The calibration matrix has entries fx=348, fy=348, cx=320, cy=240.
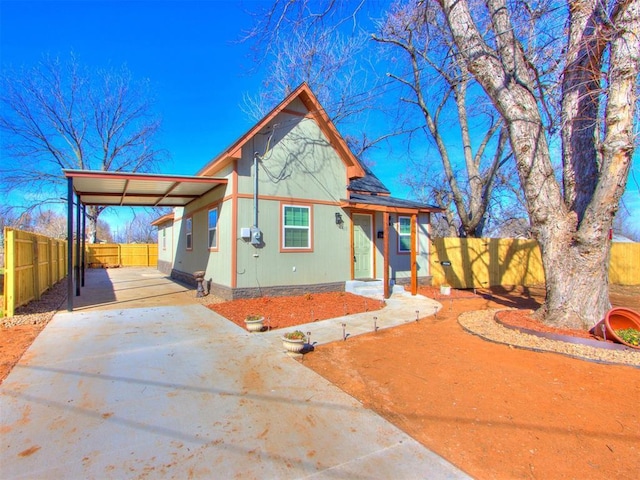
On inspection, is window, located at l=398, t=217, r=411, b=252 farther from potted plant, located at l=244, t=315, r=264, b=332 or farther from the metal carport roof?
potted plant, located at l=244, t=315, r=264, b=332

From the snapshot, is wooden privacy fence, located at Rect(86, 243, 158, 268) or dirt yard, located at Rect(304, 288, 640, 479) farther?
wooden privacy fence, located at Rect(86, 243, 158, 268)

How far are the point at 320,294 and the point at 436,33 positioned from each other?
26.3 feet

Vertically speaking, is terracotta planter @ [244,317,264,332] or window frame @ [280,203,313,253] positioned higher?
window frame @ [280,203,313,253]

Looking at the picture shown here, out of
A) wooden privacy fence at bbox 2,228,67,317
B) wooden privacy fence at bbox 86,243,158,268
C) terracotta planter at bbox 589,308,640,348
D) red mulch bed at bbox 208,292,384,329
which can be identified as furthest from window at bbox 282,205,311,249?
wooden privacy fence at bbox 86,243,158,268

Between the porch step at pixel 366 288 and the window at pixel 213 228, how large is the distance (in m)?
4.21

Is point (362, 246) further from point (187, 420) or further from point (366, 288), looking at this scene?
point (187, 420)

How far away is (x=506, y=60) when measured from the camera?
6352 millimetres

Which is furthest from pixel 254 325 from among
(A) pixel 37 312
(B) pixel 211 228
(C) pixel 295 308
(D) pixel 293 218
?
(B) pixel 211 228

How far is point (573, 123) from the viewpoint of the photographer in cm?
638

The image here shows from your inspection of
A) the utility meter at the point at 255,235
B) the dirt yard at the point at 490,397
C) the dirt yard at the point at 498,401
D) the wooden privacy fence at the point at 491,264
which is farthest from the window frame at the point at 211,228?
the wooden privacy fence at the point at 491,264

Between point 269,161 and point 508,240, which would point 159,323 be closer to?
point 269,161

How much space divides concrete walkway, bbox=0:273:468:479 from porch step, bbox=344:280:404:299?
213 inches

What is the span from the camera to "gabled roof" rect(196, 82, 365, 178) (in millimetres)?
9055

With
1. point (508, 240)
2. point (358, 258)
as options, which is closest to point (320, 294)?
point (358, 258)
